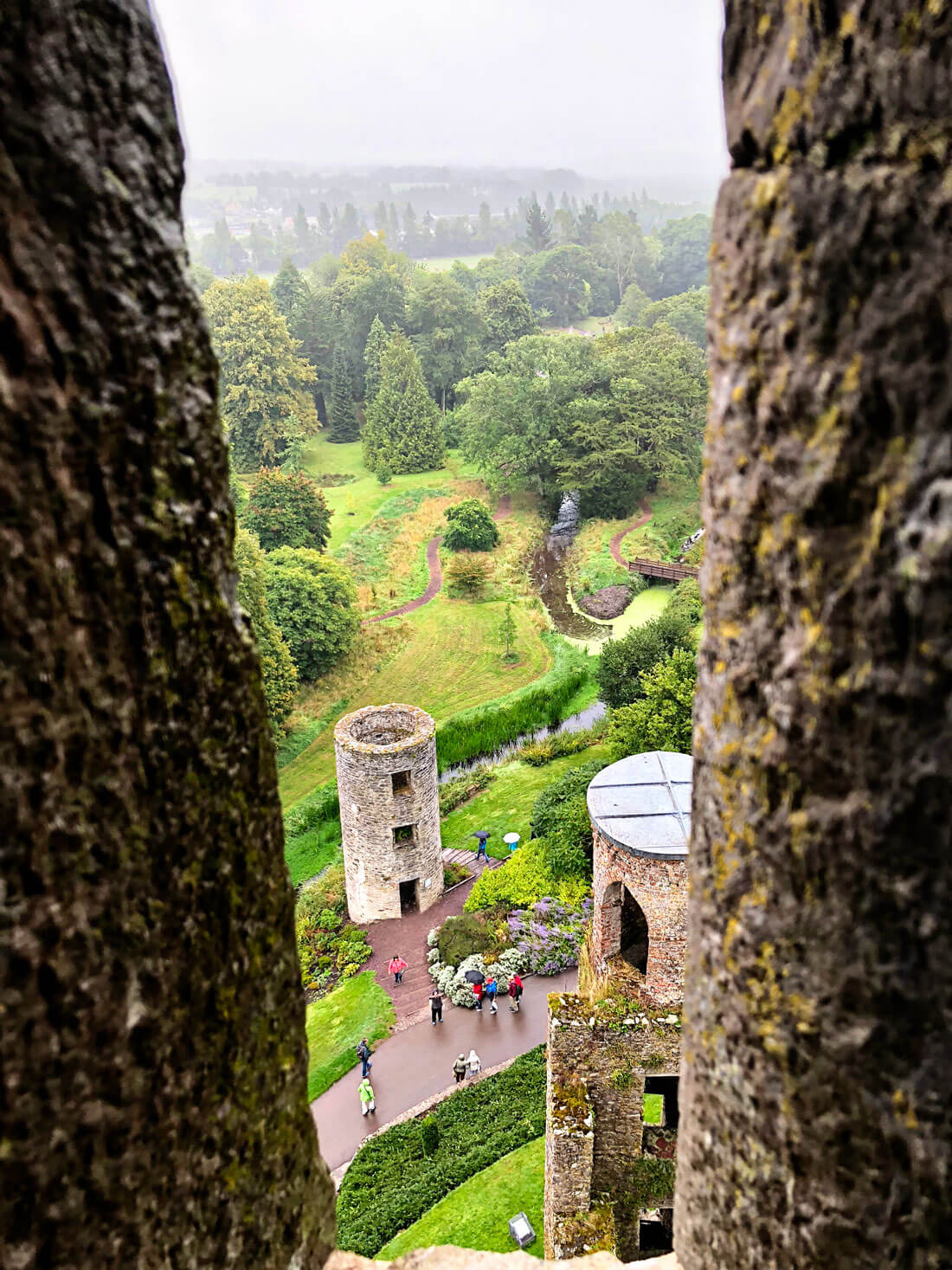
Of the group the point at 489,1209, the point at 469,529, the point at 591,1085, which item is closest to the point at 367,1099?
the point at 489,1209

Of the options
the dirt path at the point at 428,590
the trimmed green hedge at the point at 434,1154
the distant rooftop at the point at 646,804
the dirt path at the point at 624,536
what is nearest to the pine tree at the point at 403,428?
the dirt path at the point at 428,590

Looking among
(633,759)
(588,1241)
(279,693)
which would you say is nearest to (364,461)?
(279,693)

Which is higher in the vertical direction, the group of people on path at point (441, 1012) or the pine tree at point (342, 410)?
the pine tree at point (342, 410)

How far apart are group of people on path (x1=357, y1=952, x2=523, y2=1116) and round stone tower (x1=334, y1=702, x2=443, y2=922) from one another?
5.37 ft

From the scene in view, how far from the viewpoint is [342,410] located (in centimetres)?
5616

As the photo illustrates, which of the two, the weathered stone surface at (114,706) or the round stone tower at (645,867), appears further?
the round stone tower at (645,867)

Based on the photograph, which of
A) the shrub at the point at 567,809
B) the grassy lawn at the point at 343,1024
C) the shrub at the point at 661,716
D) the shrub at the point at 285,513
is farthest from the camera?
the shrub at the point at 285,513

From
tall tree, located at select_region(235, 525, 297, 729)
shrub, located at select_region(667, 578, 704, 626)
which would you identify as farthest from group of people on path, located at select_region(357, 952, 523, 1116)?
shrub, located at select_region(667, 578, 704, 626)

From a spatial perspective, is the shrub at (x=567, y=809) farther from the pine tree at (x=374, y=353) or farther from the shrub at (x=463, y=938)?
the pine tree at (x=374, y=353)

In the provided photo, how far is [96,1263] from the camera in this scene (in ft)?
7.20

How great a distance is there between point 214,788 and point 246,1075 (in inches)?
35.2

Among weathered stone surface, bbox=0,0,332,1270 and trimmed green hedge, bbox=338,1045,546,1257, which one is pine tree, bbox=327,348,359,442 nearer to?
trimmed green hedge, bbox=338,1045,546,1257

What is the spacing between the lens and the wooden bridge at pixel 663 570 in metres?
35.9

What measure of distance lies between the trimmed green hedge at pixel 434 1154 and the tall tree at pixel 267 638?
12.9 metres
